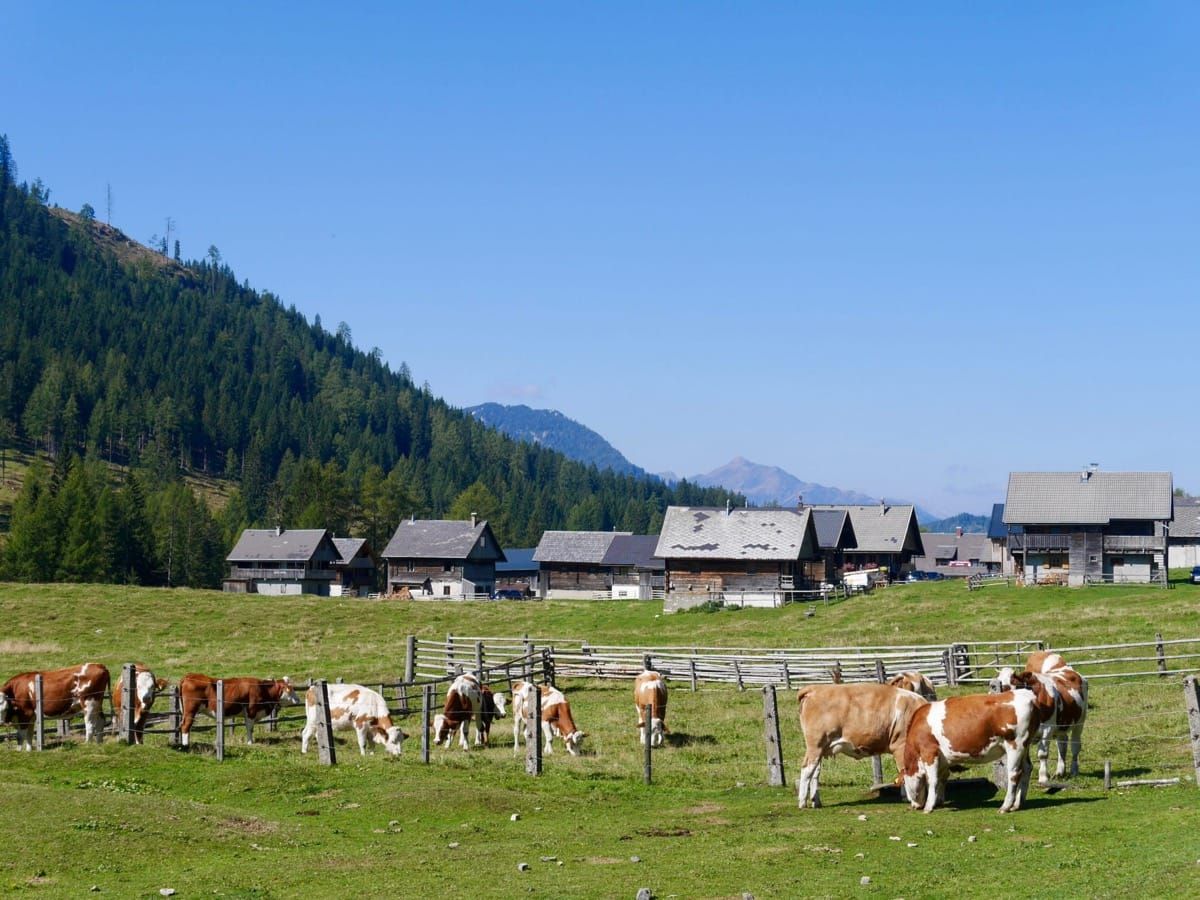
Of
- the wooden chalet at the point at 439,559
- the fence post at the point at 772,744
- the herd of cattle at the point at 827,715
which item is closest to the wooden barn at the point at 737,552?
the wooden chalet at the point at 439,559

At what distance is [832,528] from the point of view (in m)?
97.4

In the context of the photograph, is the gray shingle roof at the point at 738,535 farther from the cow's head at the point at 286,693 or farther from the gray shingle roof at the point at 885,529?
the cow's head at the point at 286,693

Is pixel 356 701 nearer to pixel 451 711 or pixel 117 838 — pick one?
pixel 451 711

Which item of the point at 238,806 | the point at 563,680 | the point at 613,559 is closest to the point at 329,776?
the point at 238,806

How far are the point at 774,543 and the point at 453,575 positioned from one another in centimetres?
3632

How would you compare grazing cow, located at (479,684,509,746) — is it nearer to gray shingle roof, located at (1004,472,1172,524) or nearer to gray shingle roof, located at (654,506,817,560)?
gray shingle roof, located at (1004,472,1172,524)

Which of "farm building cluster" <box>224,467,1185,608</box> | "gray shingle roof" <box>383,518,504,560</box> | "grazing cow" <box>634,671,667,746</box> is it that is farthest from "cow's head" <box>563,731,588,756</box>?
"gray shingle roof" <box>383,518,504,560</box>

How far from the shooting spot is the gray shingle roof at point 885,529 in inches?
4250

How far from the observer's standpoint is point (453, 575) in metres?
110

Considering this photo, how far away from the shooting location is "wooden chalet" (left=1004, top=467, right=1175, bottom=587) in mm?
74312

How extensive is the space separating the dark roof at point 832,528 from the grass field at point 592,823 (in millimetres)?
62447

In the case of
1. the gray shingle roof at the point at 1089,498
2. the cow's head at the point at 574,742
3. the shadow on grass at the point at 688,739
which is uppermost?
the gray shingle roof at the point at 1089,498

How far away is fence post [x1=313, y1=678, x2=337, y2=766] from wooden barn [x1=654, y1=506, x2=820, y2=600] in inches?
2272

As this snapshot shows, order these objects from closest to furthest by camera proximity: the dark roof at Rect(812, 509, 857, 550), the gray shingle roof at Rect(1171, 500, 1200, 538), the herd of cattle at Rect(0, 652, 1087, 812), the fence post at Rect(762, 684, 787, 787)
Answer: the herd of cattle at Rect(0, 652, 1087, 812)
the fence post at Rect(762, 684, 787, 787)
the dark roof at Rect(812, 509, 857, 550)
the gray shingle roof at Rect(1171, 500, 1200, 538)
